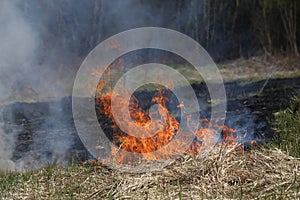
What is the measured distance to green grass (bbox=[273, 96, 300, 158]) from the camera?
517 cm

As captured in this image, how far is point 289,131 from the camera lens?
19.9 feet

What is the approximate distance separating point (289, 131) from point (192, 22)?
34.1 ft

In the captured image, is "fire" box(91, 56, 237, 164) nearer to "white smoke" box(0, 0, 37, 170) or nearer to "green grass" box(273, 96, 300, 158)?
"green grass" box(273, 96, 300, 158)

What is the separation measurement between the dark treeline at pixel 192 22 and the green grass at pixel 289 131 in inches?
284

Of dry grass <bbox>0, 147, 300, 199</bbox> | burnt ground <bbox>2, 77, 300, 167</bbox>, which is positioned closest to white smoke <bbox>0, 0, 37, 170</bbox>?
burnt ground <bbox>2, 77, 300, 167</bbox>

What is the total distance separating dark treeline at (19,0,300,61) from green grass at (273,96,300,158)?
23.7 feet

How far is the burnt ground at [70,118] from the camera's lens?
653cm

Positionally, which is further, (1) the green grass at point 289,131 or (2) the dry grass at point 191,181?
(1) the green grass at point 289,131

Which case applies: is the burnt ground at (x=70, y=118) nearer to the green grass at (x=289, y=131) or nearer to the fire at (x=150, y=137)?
the green grass at (x=289, y=131)

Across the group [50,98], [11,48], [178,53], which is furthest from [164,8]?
[11,48]

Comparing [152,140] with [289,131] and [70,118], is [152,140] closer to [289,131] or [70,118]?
[289,131]

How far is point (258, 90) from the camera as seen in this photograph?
1058cm

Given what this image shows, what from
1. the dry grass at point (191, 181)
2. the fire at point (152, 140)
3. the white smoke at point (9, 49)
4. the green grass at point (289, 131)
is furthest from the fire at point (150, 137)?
the white smoke at point (9, 49)

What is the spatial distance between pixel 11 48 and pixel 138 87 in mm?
3788
